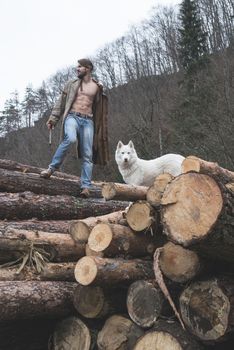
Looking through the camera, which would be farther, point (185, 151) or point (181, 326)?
point (185, 151)

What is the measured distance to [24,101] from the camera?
207 feet

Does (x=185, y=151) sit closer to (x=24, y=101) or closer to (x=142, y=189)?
(x=142, y=189)

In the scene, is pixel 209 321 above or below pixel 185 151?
below

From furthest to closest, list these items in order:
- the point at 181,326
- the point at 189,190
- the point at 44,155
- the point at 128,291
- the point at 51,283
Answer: the point at 44,155 < the point at 51,283 < the point at 128,291 < the point at 181,326 < the point at 189,190

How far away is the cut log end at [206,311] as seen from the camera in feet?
11.9

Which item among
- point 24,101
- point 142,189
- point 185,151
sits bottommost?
point 142,189

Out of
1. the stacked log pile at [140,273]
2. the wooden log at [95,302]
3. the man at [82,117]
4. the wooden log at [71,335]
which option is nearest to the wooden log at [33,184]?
the man at [82,117]

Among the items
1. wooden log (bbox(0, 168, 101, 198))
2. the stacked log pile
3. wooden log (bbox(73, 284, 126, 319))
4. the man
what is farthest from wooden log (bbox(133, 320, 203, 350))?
the man

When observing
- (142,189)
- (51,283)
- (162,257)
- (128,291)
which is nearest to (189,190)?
(162,257)

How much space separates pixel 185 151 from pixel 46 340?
69.2ft

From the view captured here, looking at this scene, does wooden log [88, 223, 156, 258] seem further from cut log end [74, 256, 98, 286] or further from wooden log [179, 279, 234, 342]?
wooden log [179, 279, 234, 342]

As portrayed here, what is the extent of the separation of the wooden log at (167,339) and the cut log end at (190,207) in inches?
30.1

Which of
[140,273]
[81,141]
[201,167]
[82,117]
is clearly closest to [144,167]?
[81,141]

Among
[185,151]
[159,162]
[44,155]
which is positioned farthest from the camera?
[44,155]
